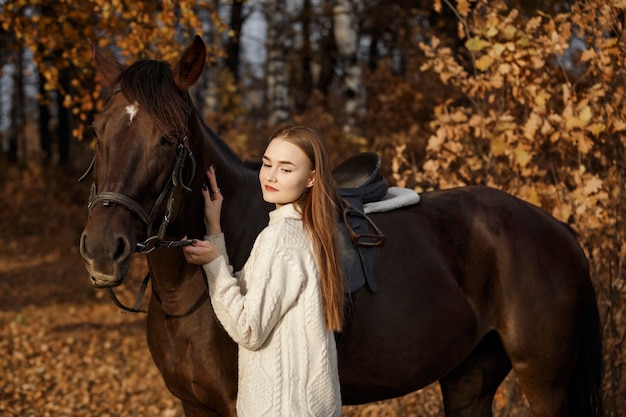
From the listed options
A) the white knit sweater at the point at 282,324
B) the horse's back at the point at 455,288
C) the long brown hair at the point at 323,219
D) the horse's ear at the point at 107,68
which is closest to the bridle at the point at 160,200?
the white knit sweater at the point at 282,324

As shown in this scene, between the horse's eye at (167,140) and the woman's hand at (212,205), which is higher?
the horse's eye at (167,140)

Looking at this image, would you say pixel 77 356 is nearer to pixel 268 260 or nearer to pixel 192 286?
pixel 192 286

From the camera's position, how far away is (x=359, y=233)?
2943mm

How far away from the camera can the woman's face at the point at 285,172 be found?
8.04 ft

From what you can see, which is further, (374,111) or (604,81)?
(374,111)

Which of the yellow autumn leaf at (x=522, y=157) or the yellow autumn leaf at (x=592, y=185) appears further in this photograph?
the yellow autumn leaf at (x=522, y=157)

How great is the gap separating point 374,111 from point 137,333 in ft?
17.6

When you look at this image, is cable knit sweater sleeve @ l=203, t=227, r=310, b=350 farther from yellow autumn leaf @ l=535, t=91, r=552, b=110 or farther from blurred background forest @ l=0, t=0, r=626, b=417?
yellow autumn leaf @ l=535, t=91, r=552, b=110

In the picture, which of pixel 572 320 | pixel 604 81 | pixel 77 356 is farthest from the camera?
pixel 77 356

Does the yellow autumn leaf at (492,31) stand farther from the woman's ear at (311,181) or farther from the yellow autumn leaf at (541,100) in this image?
the woman's ear at (311,181)

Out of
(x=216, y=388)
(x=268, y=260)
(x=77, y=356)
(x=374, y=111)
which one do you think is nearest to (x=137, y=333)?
(x=77, y=356)

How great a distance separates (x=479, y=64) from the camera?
186 inches

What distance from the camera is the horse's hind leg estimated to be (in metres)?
3.67

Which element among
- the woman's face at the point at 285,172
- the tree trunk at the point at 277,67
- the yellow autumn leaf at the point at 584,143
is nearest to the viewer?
the woman's face at the point at 285,172
